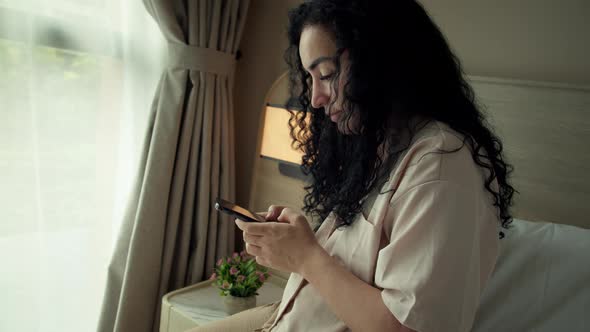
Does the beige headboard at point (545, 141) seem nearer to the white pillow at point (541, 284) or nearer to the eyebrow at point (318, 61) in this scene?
the white pillow at point (541, 284)

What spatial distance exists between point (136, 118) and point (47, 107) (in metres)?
0.32

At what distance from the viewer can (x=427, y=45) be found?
0.82 metres

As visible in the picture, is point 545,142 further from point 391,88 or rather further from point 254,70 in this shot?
point 254,70

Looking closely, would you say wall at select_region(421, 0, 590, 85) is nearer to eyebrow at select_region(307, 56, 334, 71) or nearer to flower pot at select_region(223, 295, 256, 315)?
eyebrow at select_region(307, 56, 334, 71)

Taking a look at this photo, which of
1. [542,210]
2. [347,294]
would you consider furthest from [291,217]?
[542,210]

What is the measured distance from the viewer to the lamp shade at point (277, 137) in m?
1.69

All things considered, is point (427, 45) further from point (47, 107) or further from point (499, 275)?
point (47, 107)

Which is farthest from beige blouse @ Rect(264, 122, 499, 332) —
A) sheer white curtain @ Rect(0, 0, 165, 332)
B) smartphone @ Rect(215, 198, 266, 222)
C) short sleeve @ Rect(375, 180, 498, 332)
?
sheer white curtain @ Rect(0, 0, 165, 332)

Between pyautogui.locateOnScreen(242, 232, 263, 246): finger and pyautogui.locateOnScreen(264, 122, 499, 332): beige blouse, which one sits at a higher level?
pyautogui.locateOnScreen(264, 122, 499, 332): beige blouse

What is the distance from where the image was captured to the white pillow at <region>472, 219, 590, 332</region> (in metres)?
0.89

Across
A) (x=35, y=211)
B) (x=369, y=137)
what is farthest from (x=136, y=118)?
(x=369, y=137)

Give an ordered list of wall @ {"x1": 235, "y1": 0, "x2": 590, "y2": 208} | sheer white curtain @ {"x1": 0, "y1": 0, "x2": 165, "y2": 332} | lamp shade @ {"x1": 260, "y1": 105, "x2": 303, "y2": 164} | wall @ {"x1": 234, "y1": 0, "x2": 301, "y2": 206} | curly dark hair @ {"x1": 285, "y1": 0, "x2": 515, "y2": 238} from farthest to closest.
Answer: wall @ {"x1": 234, "y1": 0, "x2": 301, "y2": 206}, lamp shade @ {"x1": 260, "y1": 105, "x2": 303, "y2": 164}, sheer white curtain @ {"x1": 0, "y1": 0, "x2": 165, "y2": 332}, wall @ {"x1": 235, "y1": 0, "x2": 590, "y2": 208}, curly dark hair @ {"x1": 285, "y1": 0, "x2": 515, "y2": 238}

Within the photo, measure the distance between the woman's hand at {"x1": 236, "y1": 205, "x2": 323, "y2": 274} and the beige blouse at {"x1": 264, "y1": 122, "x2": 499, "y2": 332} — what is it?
0.33ft

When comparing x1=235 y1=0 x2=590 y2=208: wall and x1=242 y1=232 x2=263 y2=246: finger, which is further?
x1=235 y1=0 x2=590 y2=208: wall
